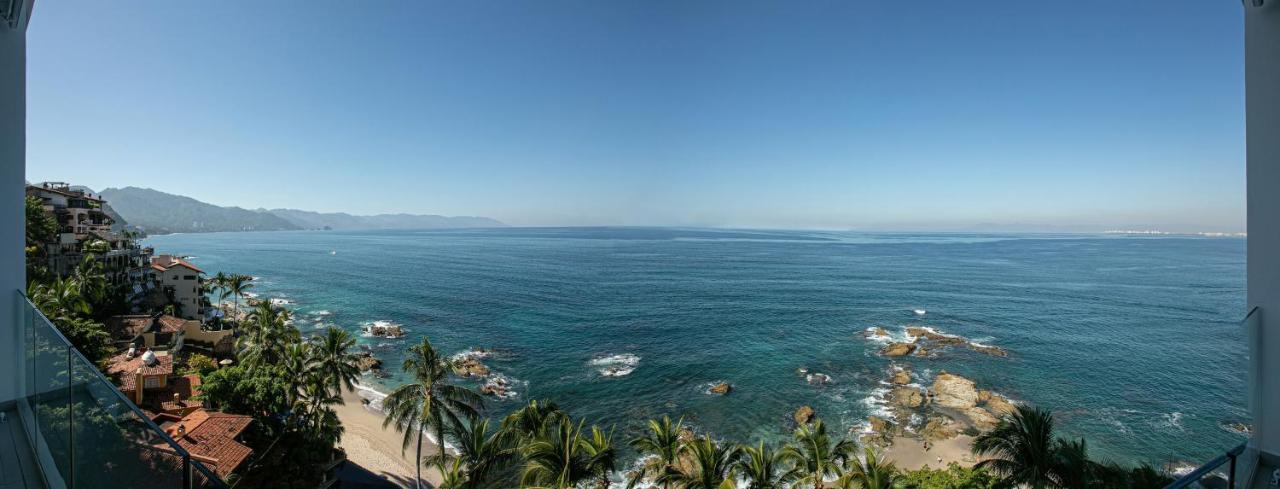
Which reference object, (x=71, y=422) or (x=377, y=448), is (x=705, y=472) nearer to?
(x=71, y=422)

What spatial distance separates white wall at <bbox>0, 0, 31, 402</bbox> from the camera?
558cm

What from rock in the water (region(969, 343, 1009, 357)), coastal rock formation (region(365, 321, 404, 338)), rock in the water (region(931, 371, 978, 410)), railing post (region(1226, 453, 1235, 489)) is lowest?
rock in the water (region(931, 371, 978, 410))

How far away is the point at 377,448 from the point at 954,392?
3494cm

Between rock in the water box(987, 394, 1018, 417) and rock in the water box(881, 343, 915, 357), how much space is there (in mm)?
8334

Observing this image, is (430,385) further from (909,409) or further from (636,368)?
(909,409)

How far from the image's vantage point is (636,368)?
36781mm

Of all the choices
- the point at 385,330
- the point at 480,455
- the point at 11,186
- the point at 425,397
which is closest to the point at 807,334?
the point at 480,455

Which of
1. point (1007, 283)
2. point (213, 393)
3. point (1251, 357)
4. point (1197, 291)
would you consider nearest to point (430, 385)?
point (213, 393)

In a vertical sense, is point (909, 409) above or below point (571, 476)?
below

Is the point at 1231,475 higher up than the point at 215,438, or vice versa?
the point at 1231,475

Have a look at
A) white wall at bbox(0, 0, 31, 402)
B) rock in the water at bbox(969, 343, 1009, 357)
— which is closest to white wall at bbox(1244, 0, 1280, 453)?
white wall at bbox(0, 0, 31, 402)

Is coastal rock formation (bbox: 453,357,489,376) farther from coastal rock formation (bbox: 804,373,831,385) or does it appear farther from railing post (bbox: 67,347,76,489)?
railing post (bbox: 67,347,76,489)

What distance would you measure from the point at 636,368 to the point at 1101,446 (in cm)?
2716

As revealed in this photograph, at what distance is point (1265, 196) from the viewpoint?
4.89 m
